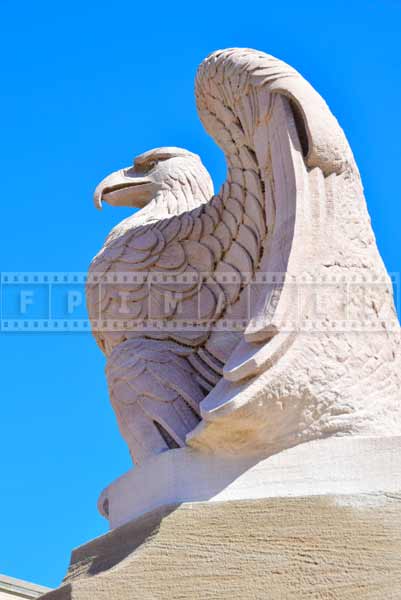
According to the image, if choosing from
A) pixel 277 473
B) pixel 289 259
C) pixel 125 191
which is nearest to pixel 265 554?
pixel 277 473

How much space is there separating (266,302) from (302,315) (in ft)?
0.55

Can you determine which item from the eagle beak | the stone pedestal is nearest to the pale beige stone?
the eagle beak

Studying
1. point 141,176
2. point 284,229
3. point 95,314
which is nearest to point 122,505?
point 95,314

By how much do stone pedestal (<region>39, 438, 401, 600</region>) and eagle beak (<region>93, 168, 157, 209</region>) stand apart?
6.30ft

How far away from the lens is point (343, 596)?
4.12 meters

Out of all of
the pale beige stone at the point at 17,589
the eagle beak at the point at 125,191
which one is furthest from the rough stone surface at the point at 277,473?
the pale beige stone at the point at 17,589

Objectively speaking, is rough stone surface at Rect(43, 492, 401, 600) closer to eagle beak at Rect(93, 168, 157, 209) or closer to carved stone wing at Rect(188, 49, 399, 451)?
carved stone wing at Rect(188, 49, 399, 451)

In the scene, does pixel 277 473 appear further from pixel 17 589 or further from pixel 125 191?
pixel 17 589

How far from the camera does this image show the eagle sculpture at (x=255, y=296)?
15.0 ft

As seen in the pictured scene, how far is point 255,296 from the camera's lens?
16.6 ft

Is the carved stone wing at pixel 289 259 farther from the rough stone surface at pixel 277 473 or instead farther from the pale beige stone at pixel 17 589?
the pale beige stone at pixel 17 589

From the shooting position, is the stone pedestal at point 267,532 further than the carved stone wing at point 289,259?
No

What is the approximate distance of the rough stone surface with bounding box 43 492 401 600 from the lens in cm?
417

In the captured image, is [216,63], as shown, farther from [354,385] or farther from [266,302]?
[354,385]
